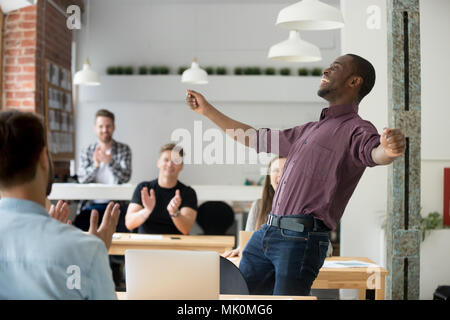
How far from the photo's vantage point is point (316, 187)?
1961mm

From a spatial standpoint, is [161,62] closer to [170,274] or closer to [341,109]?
[341,109]

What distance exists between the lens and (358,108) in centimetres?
→ 202

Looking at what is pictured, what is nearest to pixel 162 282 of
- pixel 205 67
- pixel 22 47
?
pixel 22 47

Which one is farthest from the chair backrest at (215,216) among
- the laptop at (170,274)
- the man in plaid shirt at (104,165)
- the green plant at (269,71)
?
the laptop at (170,274)

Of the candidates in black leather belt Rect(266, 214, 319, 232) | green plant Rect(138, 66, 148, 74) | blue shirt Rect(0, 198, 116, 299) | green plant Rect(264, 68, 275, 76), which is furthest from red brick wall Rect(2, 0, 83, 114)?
blue shirt Rect(0, 198, 116, 299)

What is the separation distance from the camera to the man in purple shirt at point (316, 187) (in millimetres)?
1949

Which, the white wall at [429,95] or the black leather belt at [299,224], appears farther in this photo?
the white wall at [429,95]

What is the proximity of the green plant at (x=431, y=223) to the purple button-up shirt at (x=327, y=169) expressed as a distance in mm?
434

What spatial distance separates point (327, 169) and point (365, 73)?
415 mm

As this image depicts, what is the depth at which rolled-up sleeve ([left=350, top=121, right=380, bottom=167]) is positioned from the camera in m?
1.80

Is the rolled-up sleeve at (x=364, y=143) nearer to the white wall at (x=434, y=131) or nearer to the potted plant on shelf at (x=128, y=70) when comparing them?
the white wall at (x=434, y=131)

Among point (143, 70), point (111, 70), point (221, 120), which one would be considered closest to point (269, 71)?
point (143, 70)
